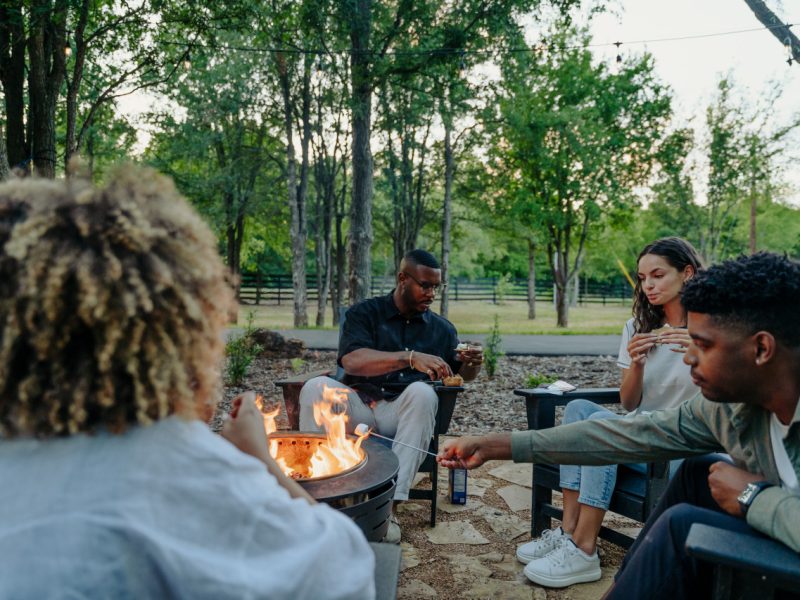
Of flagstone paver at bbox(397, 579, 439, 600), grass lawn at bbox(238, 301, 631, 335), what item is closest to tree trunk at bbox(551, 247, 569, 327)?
grass lawn at bbox(238, 301, 631, 335)

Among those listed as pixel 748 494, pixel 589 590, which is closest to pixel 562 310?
pixel 589 590

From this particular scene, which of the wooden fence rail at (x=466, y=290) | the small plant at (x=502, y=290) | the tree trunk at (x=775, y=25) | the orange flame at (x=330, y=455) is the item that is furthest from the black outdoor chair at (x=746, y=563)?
the small plant at (x=502, y=290)

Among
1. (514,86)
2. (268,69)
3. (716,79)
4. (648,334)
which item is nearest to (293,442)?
(648,334)

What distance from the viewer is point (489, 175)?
63.1ft

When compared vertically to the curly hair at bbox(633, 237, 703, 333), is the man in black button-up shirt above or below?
below

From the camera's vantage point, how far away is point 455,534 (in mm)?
3285

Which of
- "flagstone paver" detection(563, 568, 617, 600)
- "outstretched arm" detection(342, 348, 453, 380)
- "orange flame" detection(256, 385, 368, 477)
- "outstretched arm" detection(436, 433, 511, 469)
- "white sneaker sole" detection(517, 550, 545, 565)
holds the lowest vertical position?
"flagstone paver" detection(563, 568, 617, 600)

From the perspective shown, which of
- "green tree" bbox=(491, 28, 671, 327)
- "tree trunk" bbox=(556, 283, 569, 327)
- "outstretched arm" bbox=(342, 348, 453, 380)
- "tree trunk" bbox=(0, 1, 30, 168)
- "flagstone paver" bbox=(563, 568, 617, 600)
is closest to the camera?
"flagstone paver" bbox=(563, 568, 617, 600)

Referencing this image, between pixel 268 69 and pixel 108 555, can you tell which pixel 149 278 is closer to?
pixel 108 555

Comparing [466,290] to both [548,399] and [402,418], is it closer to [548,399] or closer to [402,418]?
[402,418]

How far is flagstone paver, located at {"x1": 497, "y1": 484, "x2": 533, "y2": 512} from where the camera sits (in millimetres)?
3713

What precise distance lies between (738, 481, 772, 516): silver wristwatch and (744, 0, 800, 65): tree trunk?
7576 mm

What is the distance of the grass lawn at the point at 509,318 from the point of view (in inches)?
645

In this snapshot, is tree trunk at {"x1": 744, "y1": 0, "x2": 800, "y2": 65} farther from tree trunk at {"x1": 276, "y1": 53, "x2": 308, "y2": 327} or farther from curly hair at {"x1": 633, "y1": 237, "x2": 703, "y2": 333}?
tree trunk at {"x1": 276, "y1": 53, "x2": 308, "y2": 327}
